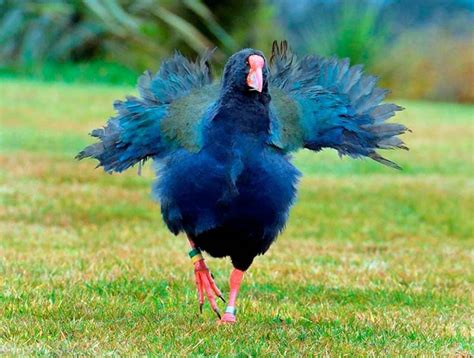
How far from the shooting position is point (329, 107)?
554cm

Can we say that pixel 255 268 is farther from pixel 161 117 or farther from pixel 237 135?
pixel 237 135

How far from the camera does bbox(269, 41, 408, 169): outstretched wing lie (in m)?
5.36

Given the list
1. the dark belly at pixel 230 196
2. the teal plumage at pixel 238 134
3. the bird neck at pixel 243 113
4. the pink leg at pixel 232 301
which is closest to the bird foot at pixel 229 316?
the pink leg at pixel 232 301

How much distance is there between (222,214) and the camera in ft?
15.4

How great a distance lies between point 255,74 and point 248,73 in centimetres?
4

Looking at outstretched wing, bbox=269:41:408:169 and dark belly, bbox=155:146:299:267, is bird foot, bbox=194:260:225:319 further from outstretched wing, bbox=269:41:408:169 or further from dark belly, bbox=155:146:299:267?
outstretched wing, bbox=269:41:408:169

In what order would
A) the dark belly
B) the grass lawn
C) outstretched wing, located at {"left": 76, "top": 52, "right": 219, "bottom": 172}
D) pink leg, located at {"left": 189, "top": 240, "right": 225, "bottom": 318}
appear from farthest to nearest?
pink leg, located at {"left": 189, "top": 240, "right": 225, "bottom": 318}, outstretched wing, located at {"left": 76, "top": 52, "right": 219, "bottom": 172}, the grass lawn, the dark belly

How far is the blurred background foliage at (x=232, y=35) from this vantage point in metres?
22.1

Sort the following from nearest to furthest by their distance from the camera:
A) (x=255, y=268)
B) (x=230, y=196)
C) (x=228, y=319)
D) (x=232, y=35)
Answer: (x=230, y=196) → (x=228, y=319) → (x=255, y=268) → (x=232, y=35)

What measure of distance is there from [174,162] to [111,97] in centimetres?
1316

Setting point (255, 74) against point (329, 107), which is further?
point (329, 107)

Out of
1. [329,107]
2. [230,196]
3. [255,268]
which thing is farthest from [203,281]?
[255,268]

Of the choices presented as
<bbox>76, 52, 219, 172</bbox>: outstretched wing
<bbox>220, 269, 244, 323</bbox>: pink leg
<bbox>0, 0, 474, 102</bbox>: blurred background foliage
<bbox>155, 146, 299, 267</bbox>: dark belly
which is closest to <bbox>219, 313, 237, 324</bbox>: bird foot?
<bbox>220, 269, 244, 323</bbox>: pink leg

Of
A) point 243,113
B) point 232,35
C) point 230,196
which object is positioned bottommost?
point 230,196
